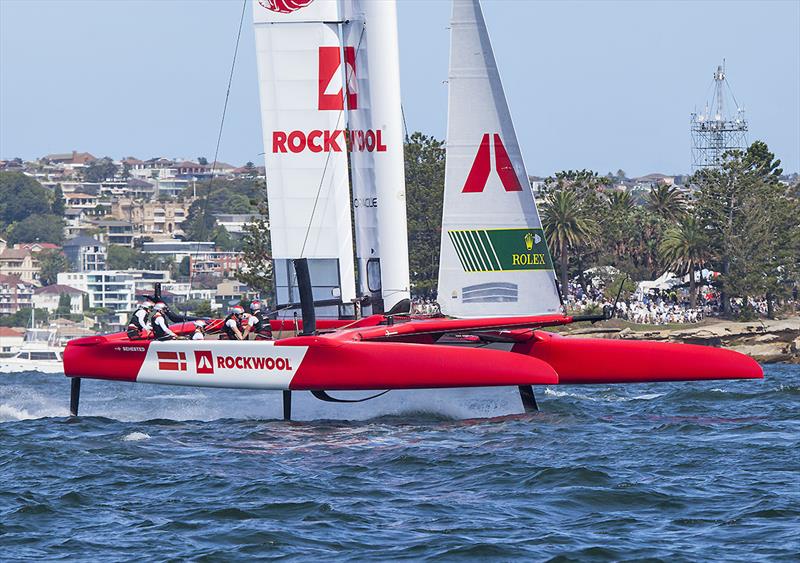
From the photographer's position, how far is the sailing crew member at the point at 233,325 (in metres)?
17.6

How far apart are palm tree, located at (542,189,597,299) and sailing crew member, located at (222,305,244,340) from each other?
120 ft

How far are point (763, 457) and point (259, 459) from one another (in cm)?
496

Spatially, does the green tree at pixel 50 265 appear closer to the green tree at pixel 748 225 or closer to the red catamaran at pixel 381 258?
the green tree at pixel 748 225

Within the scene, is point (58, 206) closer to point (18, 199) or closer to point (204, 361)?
point (18, 199)

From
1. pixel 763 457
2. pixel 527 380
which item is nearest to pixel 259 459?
pixel 527 380

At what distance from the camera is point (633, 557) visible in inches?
371

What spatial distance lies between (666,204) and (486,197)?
158ft

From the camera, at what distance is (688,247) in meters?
51.8

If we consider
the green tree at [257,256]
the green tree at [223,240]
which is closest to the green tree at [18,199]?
the green tree at [223,240]

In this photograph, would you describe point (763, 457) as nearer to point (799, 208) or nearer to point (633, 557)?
point (633, 557)

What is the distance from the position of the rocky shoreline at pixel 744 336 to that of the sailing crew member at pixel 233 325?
2373 centimetres

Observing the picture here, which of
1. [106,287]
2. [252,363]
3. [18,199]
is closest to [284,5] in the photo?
[252,363]

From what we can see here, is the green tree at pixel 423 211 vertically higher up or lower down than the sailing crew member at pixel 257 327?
higher up

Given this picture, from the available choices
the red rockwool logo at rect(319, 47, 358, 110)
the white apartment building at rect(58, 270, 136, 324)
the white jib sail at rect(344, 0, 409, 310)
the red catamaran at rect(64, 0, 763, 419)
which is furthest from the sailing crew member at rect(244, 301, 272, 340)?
the white apartment building at rect(58, 270, 136, 324)
